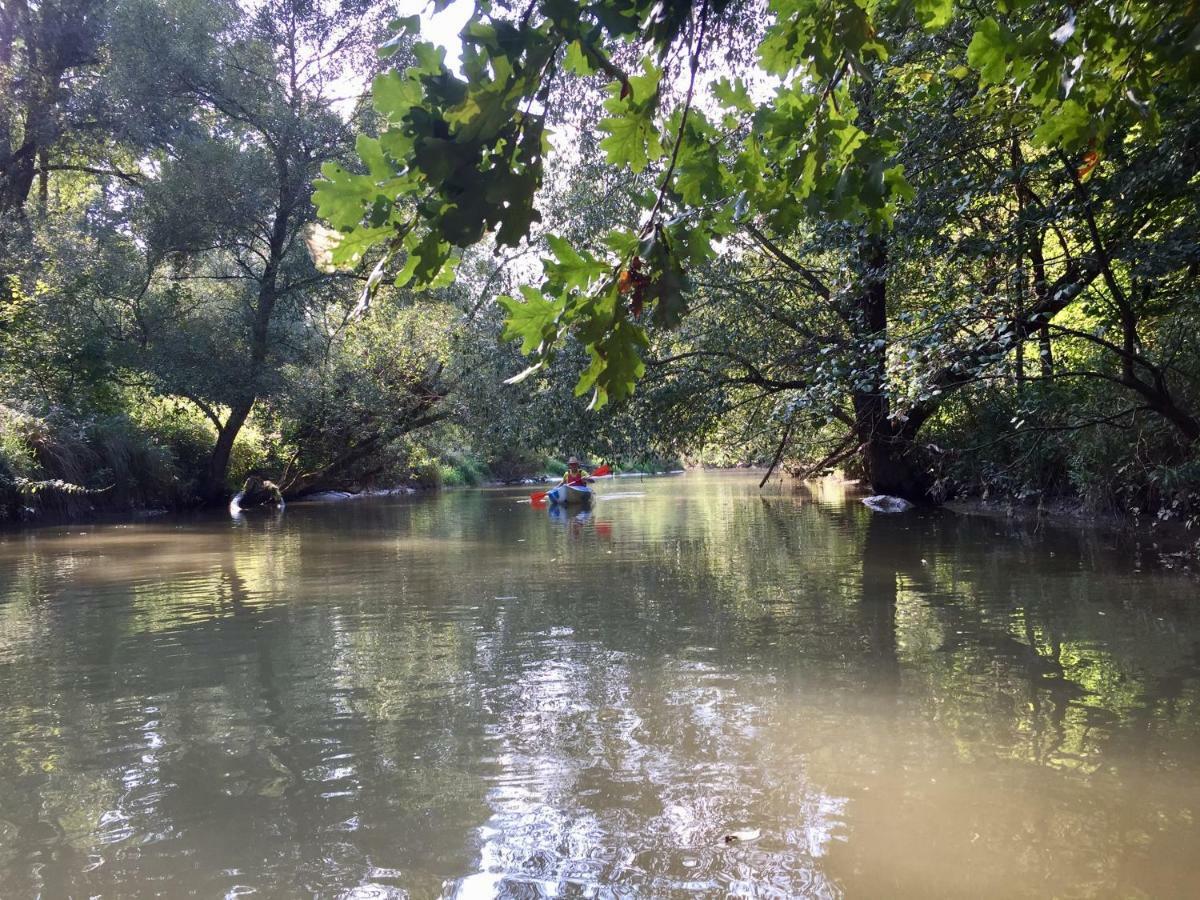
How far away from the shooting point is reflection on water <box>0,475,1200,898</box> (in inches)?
109

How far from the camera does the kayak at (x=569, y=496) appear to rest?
19.4 metres

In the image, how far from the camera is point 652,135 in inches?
80.7

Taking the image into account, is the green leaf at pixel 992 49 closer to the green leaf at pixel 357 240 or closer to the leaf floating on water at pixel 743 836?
the green leaf at pixel 357 240

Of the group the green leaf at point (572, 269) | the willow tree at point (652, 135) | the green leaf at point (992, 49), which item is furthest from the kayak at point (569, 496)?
the green leaf at point (572, 269)

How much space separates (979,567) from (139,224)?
18367 mm

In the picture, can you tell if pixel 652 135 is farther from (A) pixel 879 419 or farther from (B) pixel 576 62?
(A) pixel 879 419

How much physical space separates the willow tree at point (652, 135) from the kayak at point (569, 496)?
54.3 ft

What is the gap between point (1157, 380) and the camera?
26.1ft

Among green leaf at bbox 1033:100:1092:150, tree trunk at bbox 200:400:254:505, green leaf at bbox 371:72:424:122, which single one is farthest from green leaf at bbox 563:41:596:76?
tree trunk at bbox 200:400:254:505

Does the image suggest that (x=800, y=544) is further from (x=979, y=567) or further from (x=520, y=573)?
(x=520, y=573)

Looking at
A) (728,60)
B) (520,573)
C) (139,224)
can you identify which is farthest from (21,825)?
(139,224)

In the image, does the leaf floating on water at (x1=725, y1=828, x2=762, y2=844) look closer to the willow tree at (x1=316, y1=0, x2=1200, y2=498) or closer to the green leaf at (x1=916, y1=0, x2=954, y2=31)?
the willow tree at (x1=316, y1=0, x2=1200, y2=498)

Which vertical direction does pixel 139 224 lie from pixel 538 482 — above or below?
above

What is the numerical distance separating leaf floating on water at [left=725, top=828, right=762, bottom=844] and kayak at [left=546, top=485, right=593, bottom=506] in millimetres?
16365
